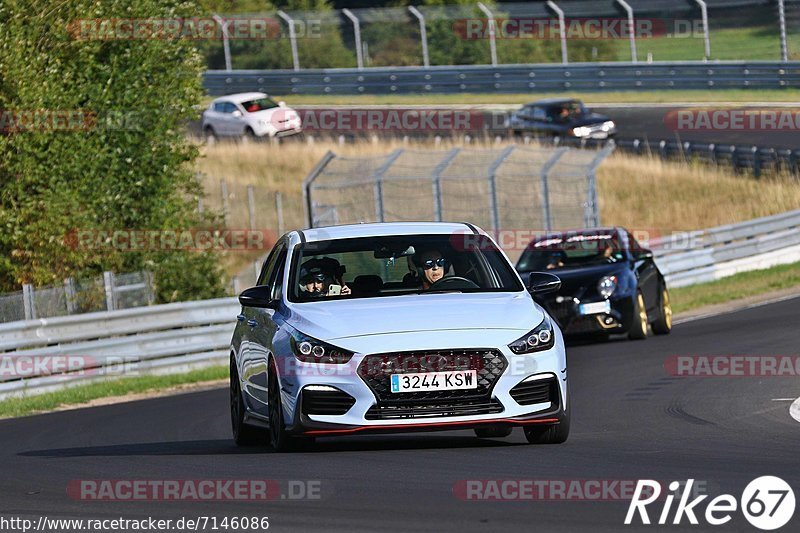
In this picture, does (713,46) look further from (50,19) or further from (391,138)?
(50,19)

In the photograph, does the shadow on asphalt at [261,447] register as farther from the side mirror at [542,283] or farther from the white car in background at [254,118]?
the white car in background at [254,118]

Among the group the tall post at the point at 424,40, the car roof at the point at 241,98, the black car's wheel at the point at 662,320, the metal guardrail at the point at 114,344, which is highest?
the metal guardrail at the point at 114,344

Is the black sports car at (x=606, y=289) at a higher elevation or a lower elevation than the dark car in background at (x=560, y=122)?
higher

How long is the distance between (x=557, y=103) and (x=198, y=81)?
21.6 meters

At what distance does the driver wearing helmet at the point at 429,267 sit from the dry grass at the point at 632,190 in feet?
88.4

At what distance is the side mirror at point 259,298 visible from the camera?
11195 mm

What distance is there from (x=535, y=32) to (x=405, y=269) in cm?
4075

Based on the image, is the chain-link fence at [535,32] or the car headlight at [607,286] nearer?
the car headlight at [607,286]

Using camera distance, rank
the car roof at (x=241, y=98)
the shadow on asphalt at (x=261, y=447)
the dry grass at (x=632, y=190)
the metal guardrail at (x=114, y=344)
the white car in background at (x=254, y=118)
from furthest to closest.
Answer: the car roof at (x=241, y=98)
the white car in background at (x=254, y=118)
the dry grass at (x=632, y=190)
the metal guardrail at (x=114, y=344)
the shadow on asphalt at (x=261, y=447)

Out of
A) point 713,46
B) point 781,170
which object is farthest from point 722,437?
point 713,46

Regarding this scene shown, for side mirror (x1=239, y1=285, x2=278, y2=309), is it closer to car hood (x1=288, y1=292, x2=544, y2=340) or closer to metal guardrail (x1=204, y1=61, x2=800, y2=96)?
car hood (x1=288, y1=292, x2=544, y2=340)

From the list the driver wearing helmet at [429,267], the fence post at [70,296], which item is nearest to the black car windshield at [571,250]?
the fence post at [70,296]

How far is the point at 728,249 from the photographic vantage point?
30.8m

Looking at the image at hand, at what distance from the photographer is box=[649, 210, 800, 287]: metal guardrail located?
29500 millimetres
